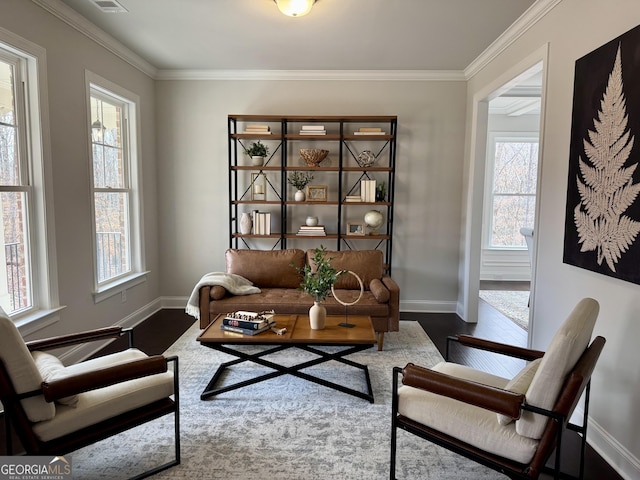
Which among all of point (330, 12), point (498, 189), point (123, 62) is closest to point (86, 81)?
point (123, 62)

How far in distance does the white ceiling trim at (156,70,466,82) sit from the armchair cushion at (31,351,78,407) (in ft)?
12.1

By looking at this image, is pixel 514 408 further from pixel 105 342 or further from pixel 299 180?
pixel 299 180

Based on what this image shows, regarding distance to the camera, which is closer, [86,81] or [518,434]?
[518,434]

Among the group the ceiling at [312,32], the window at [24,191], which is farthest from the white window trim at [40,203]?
the ceiling at [312,32]

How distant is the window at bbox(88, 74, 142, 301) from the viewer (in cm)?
376

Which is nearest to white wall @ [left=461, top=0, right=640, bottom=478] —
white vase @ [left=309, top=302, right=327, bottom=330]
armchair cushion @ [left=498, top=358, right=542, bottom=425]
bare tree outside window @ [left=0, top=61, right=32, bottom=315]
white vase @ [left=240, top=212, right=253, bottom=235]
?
armchair cushion @ [left=498, top=358, right=542, bottom=425]

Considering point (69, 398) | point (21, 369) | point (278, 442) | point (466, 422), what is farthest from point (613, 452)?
point (21, 369)

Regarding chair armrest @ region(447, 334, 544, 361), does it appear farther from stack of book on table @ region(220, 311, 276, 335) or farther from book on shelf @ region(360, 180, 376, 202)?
book on shelf @ region(360, 180, 376, 202)

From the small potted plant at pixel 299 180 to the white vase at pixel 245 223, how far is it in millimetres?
606

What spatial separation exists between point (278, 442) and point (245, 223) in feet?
9.33

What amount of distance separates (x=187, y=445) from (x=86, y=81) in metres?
3.06

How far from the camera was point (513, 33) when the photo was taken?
338 cm

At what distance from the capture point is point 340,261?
4.27 meters

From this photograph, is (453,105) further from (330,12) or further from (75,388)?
(75,388)
